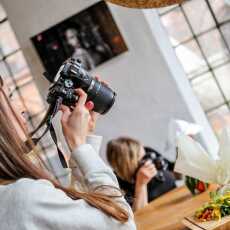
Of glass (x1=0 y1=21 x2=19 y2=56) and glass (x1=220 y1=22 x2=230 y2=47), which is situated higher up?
glass (x1=0 y1=21 x2=19 y2=56)

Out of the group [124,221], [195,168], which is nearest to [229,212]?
[195,168]

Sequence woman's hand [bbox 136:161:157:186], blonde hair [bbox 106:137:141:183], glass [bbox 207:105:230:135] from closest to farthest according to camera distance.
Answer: woman's hand [bbox 136:161:157:186] < blonde hair [bbox 106:137:141:183] < glass [bbox 207:105:230:135]

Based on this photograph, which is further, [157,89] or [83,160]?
[157,89]

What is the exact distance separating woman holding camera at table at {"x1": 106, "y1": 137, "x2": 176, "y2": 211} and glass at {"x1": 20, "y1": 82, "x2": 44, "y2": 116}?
0.86m

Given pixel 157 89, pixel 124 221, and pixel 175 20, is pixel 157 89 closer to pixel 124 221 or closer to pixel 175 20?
pixel 175 20

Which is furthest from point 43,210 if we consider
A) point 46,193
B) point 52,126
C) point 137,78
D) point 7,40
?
point 7,40

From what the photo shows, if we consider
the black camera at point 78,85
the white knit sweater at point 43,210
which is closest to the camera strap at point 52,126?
the black camera at point 78,85

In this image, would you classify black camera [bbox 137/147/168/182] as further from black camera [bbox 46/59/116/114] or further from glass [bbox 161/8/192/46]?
black camera [bbox 46/59/116/114]

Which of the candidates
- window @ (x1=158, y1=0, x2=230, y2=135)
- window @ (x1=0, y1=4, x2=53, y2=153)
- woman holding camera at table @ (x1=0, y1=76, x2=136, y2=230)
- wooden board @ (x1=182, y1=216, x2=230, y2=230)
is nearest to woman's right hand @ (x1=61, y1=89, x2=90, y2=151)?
woman holding camera at table @ (x1=0, y1=76, x2=136, y2=230)

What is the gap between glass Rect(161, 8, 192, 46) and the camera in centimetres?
290

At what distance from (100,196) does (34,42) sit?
228 cm

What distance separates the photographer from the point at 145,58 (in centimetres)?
279

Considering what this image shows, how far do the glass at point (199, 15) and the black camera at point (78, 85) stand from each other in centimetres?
189

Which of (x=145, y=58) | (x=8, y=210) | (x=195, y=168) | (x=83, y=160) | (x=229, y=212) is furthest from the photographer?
(x=145, y=58)
